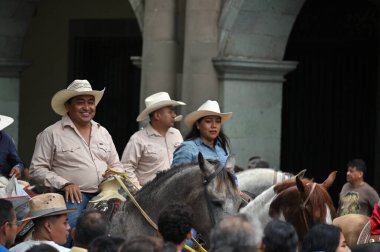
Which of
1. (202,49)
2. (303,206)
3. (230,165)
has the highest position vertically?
(202,49)

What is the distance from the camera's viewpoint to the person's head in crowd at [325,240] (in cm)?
654

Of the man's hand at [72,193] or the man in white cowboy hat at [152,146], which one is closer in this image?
the man's hand at [72,193]

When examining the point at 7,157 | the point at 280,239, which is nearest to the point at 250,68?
the point at 7,157

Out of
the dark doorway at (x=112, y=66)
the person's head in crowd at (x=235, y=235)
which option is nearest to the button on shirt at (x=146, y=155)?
the person's head in crowd at (x=235, y=235)

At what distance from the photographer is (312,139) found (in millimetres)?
17984

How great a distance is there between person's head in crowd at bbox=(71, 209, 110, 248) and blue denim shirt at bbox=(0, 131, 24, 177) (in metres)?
2.85

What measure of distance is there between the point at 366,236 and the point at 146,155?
260 cm

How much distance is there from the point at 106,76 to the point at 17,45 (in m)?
2.87

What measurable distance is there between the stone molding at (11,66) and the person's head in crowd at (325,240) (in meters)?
10.7

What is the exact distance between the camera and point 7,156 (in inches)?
395

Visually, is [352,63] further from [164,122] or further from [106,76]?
[164,122]

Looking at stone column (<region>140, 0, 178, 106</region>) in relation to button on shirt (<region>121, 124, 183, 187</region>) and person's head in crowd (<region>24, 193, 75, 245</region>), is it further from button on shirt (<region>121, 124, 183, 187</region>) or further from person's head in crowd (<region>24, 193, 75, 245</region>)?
person's head in crowd (<region>24, 193, 75, 245</region>)

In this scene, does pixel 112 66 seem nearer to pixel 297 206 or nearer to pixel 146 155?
pixel 146 155

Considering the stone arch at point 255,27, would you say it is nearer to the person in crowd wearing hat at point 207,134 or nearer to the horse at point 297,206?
the person in crowd wearing hat at point 207,134
